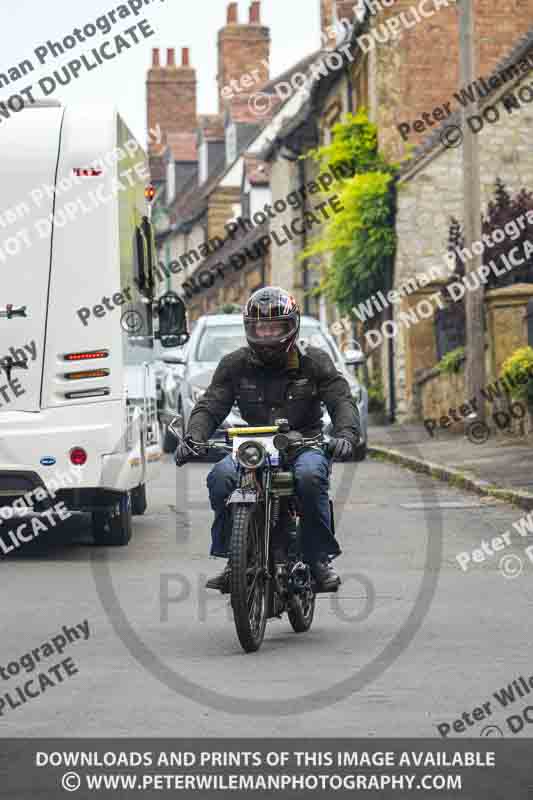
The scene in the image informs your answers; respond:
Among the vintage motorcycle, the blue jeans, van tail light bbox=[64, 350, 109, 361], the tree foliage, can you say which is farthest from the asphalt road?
the tree foliage

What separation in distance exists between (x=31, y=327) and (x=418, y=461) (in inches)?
347

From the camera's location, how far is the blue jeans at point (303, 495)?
25.0ft

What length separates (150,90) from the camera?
222 ft

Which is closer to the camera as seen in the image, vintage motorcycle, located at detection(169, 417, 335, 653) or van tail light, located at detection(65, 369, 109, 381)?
vintage motorcycle, located at detection(169, 417, 335, 653)

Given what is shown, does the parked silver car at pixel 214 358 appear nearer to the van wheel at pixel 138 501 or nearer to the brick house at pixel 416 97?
the van wheel at pixel 138 501

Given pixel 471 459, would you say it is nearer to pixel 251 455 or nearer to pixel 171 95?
pixel 251 455

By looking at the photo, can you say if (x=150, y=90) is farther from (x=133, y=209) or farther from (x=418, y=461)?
(x=133, y=209)

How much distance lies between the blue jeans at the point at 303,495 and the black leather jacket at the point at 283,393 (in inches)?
10.6

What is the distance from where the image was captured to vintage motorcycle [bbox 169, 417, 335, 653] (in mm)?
7250

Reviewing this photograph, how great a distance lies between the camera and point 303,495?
7.69 m

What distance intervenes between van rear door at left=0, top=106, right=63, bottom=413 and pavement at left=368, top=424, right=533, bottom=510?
4.99 meters

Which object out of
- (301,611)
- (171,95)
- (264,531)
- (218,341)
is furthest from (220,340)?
(171,95)

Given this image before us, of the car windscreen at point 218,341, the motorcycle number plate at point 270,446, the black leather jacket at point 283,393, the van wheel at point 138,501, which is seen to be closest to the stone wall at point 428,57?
the car windscreen at point 218,341

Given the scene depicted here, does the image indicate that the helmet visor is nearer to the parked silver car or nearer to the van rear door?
the van rear door
